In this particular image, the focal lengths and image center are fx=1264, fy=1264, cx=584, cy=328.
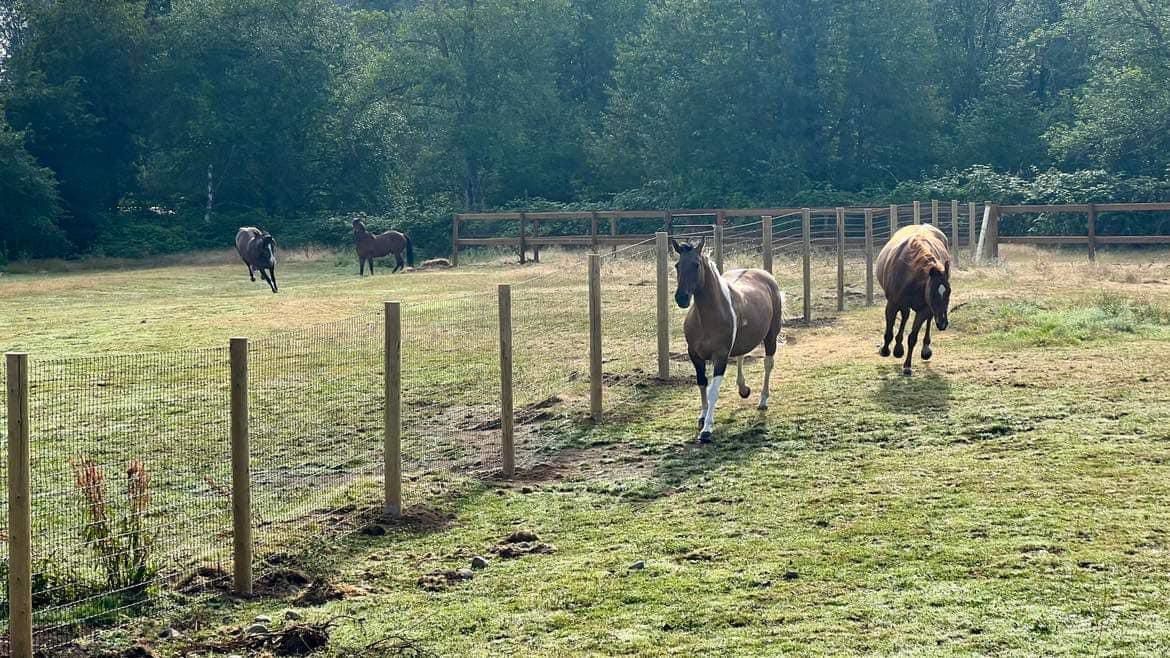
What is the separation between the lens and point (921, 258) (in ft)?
41.8

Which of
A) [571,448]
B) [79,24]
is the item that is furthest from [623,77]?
[571,448]

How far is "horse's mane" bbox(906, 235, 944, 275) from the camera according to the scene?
12.6m

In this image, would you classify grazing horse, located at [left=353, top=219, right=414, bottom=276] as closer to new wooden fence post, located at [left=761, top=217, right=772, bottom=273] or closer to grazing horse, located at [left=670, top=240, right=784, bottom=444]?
new wooden fence post, located at [left=761, top=217, right=772, bottom=273]

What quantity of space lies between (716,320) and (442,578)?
4.50 metres

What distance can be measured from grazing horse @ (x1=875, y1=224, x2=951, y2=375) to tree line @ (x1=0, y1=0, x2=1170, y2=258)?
26.3 metres

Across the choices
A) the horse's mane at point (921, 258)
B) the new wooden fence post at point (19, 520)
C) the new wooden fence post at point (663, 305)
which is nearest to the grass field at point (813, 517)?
the new wooden fence post at point (663, 305)

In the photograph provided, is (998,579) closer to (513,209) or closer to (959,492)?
(959,492)

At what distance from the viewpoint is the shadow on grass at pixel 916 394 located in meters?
10.5

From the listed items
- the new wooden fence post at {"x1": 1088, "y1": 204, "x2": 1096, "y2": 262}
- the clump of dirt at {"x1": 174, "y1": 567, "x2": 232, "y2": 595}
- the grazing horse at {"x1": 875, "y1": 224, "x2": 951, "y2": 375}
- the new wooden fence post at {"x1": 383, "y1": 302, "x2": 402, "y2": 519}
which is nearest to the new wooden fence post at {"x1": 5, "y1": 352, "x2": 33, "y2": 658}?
the clump of dirt at {"x1": 174, "y1": 567, "x2": 232, "y2": 595}

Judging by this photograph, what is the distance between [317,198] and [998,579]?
48.4 metres

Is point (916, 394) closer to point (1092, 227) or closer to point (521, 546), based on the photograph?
point (521, 546)

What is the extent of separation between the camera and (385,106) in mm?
54312

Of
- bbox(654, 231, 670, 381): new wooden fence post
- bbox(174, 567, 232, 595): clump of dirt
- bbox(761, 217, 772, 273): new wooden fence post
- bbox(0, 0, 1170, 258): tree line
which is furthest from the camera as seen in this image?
bbox(0, 0, 1170, 258): tree line

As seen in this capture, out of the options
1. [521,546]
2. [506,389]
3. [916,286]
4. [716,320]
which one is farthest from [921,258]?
[521,546]
